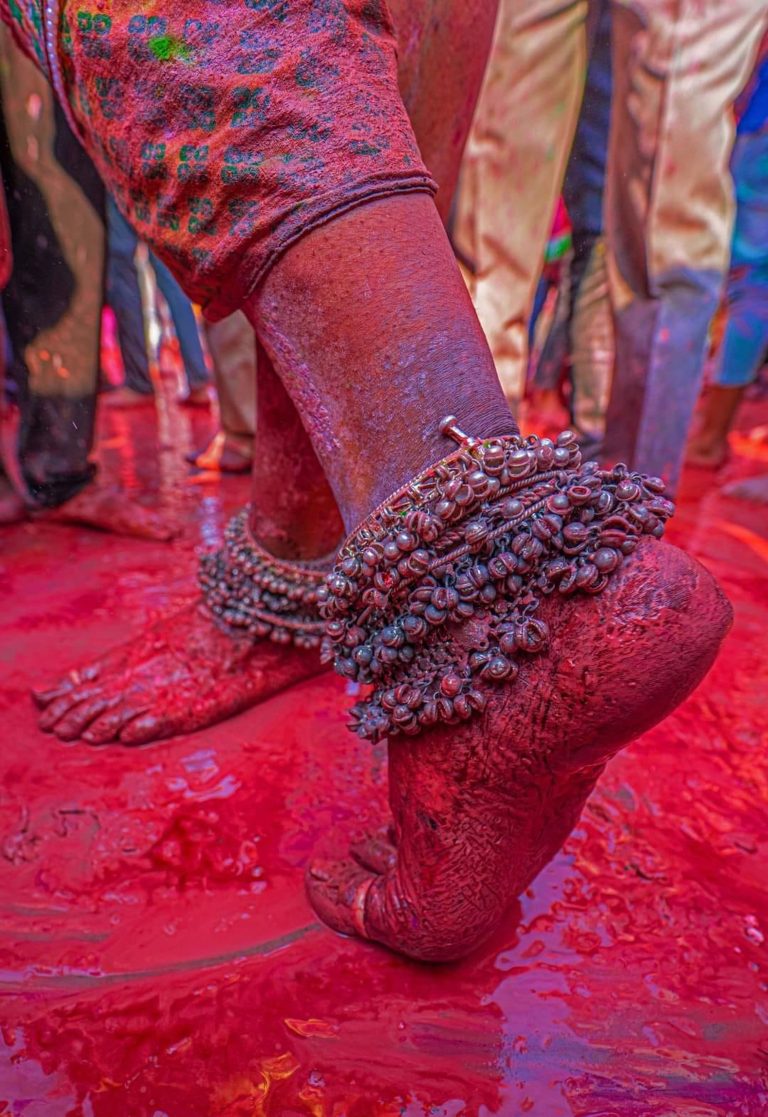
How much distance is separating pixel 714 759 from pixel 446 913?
66cm

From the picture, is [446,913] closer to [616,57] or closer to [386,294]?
[386,294]

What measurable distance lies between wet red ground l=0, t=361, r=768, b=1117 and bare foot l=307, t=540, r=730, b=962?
0.23ft

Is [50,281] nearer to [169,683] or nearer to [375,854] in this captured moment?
[169,683]

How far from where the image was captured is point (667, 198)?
1.88m

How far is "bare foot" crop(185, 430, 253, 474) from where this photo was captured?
9.50 ft

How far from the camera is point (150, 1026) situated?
673 millimetres

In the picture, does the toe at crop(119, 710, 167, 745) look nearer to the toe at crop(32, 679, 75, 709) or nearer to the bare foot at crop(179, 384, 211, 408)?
the toe at crop(32, 679, 75, 709)

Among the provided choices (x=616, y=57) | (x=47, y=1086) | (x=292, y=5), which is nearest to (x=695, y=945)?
(x=47, y=1086)

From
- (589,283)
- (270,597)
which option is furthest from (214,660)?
(589,283)

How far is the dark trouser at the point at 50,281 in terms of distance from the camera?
1.94 meters

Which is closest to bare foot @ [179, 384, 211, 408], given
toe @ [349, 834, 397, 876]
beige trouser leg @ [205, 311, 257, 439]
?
beige trouser leg @ [205, 311, 257, 439]

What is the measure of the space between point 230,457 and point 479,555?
7.99ft

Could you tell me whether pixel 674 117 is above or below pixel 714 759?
above

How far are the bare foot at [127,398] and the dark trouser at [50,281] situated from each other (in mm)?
2552
